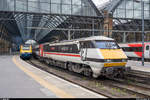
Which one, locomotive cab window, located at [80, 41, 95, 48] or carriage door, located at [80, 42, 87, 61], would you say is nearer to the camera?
locomotive cab window, located at [80, 41, 95, 48]

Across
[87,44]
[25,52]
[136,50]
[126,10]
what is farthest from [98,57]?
[126,10]

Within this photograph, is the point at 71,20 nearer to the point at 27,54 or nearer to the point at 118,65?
the point at 27,54

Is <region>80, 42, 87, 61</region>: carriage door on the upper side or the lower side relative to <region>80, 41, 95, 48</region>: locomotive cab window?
lower

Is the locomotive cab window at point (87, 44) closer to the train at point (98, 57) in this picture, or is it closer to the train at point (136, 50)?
the train at point (98, 57)

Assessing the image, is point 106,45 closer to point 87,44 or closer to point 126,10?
point 87,44

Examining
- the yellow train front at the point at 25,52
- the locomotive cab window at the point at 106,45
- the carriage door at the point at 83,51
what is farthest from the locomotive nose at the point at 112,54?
the yellow train front at the point at 25,52

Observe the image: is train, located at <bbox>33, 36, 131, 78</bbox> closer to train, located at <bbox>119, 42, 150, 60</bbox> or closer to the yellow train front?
train, located at <bbox>119, 42, 150, 60</bbox>

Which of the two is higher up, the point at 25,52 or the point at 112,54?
the point at 112,54

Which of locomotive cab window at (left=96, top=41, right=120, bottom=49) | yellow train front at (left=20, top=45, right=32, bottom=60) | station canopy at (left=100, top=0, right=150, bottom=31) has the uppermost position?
station canopy at (left=100, top=0, right=150, bottom=31)

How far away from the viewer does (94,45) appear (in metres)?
10.8

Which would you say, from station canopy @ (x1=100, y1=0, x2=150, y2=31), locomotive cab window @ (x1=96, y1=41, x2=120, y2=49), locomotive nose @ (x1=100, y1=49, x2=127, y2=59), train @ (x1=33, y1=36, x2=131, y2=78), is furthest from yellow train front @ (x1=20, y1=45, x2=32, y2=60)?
→ locomotive nose @ (x1=100, y1=49, x2=127, y2=59)

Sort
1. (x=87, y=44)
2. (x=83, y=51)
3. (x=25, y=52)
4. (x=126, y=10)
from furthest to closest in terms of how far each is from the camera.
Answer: (x=126, y=10)
(x=25, y=52)
(x=83, y=51)
(x=87, y=44)

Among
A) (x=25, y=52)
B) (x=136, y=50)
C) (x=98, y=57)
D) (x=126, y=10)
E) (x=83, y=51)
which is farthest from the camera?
(x=126, y=10)

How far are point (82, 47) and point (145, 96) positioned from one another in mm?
5611
